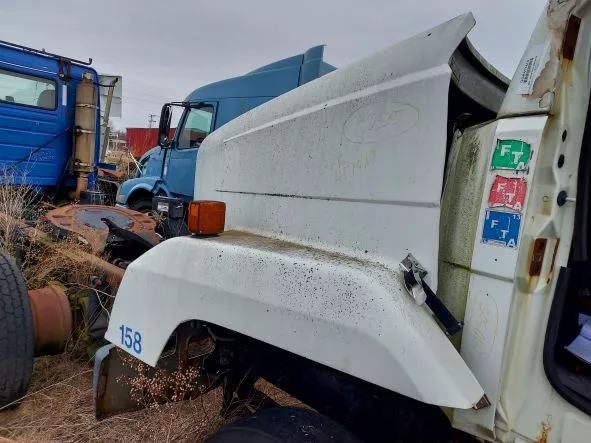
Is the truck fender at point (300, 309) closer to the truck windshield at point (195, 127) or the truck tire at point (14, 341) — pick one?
the truck tire at point (14, 341)

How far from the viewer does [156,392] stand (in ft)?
6.77

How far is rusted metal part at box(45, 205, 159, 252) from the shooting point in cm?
395

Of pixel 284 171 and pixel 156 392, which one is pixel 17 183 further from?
pixel 284 171

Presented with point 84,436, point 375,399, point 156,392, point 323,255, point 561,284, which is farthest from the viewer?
point 84,436

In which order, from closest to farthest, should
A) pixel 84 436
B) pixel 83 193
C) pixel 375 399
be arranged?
pixel 375 399
pixel 84 436
pixel 83 193

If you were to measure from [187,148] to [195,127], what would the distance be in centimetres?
A: 37

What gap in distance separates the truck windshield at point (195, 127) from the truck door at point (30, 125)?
1781mm

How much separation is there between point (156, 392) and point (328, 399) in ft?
2.54

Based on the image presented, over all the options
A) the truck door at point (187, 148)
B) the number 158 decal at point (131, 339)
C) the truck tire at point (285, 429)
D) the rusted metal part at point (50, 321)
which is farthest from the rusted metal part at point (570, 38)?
the truck door at point (187, 148)

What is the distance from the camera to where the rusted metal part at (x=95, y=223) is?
3.95 meters

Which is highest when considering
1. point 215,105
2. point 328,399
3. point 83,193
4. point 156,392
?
point 215,105

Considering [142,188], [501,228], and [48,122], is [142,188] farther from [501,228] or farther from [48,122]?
[501,228]

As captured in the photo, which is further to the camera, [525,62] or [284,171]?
[284,171]

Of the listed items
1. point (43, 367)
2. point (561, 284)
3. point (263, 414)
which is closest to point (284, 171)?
point (263, 414)
